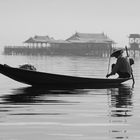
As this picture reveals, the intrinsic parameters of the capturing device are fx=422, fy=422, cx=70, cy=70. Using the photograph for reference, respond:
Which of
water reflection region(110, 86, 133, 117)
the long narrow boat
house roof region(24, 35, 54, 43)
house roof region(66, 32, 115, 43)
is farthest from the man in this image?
house roof region(24, 35, 54, 43)

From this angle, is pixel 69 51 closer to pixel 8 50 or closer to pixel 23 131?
pixel 8 50

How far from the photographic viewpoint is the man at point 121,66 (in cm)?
1346

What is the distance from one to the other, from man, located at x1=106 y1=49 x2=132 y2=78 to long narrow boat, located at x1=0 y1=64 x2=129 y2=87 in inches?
18.3

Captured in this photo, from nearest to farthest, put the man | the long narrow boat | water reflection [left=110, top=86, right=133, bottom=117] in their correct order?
water reflection [left=110, top=86, right=133, bottom=117] → the long narrow boat → the man

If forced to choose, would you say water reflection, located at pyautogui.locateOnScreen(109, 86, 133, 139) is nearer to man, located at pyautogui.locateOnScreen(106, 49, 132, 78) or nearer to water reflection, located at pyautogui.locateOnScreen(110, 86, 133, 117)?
water reflection, located at pyautogui.locateOnScreen(110, 86, 133, 117)

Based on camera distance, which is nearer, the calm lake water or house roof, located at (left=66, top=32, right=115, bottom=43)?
the calm lake water

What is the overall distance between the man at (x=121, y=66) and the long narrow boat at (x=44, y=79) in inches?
18.3

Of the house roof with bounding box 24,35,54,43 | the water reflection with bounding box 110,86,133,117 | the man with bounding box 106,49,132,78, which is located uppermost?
the house roof with bounding box 24,35,54,43

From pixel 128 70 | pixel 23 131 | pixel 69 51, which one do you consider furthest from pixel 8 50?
pixel 23 131

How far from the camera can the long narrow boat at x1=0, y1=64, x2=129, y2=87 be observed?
1282 cm

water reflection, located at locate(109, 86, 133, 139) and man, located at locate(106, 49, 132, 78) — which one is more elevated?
man, located at locate(106, 49, 132, 78)

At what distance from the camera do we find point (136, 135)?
5.64 metres

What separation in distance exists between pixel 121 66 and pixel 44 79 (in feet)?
8.30

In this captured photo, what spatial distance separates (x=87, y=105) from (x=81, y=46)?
93.8 meters
